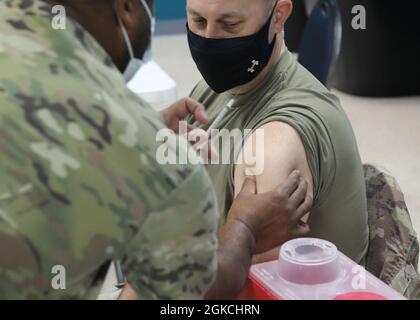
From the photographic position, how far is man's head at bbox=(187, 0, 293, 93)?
1662 millimetres

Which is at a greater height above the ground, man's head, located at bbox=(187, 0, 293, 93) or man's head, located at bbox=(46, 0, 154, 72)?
man's head, located at bbox=(46, 0, 154, 72)

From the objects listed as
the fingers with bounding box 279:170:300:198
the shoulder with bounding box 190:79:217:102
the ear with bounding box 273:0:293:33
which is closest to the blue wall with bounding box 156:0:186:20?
the shoulder with bounding box 190:79:217:102

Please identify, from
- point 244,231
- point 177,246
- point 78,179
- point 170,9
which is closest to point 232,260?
point 244,231

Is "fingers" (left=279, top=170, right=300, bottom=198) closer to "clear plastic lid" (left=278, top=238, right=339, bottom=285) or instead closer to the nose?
"clear plastic lid" (left=278, top=238, right=339, bottom=285)

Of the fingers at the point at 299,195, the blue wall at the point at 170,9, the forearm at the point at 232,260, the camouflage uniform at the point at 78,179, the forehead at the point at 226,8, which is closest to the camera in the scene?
the camouflage uniform at the point at 78,179

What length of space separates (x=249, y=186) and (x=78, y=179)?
0.60 metres

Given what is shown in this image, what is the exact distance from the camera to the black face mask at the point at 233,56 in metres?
1.68

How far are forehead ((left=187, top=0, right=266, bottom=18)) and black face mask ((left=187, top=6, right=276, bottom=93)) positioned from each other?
0.17ft

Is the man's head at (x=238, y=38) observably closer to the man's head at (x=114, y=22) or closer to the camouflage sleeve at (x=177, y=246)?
the man's head at (x=114, y=22)

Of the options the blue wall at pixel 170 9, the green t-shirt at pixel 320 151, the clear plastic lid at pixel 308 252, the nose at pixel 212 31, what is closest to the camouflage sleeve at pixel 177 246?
the clear plastic lid at pixel 308 252

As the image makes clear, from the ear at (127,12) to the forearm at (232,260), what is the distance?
0.40 m

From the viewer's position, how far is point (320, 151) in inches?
59.5

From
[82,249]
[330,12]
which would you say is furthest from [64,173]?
[330,12]
